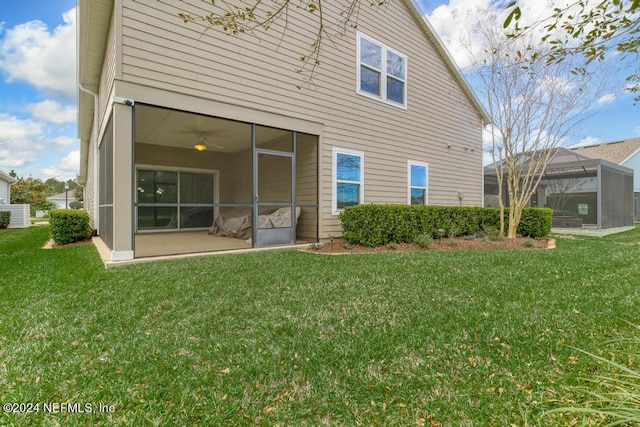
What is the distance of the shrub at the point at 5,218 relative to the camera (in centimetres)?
1373

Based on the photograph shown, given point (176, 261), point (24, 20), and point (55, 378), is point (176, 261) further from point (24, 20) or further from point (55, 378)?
point (24, 20)

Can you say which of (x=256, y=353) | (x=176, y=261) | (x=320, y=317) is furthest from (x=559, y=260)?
(x=176, y=261)

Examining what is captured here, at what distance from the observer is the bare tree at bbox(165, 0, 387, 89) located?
222cm

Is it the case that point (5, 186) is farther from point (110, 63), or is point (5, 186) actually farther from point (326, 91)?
point (326, 91)

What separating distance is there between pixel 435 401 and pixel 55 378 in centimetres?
215

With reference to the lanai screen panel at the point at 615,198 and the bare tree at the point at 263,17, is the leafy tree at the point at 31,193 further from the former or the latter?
the lanai screen panel at the point at 615,198

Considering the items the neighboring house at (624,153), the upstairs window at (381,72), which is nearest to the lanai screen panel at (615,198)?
the upstairs window at (381,72)

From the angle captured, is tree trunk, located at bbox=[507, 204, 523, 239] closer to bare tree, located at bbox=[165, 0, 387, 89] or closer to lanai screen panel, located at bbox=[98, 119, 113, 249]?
bare tree, located at bbox=[165, 0, 387, 89]

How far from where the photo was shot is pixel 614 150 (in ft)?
72.1

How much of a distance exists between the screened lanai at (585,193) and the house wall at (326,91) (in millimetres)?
4213

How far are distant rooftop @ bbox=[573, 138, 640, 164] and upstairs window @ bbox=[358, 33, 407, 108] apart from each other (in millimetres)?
20457

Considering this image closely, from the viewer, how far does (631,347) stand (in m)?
2.01

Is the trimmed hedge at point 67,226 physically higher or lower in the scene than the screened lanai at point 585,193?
lower

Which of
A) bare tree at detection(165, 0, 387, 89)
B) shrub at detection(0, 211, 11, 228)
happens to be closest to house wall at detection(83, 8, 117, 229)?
bare tree at detection(165, 0, 387, 89)
